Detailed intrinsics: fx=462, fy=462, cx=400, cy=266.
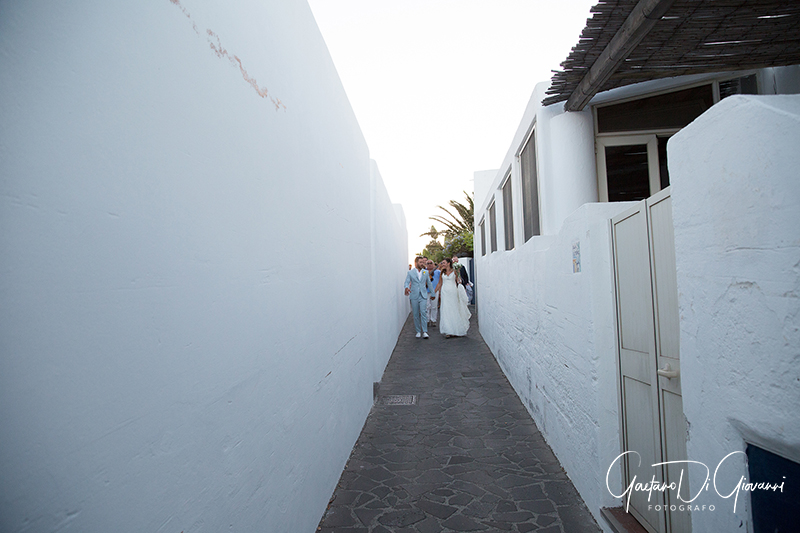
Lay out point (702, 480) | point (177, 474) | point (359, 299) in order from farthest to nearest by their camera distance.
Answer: point (359, 299)
point (702, 480)
point (177, 474)

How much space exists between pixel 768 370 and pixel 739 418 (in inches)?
9.8

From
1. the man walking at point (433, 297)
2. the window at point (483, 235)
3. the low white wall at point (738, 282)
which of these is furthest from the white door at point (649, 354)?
the window at point (483, 235)

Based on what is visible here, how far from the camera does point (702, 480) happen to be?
196 cm

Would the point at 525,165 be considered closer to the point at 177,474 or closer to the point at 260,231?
the point at 260,231

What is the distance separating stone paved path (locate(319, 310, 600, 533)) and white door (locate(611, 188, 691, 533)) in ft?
2.19

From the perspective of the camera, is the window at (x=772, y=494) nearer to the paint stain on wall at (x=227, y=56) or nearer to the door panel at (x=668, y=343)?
the door panel at (x=668, y=343)

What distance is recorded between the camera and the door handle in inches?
94.1

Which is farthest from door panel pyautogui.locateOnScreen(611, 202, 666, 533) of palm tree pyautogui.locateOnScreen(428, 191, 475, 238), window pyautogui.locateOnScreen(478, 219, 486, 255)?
palm tree pyautogui.locateOnScreen(428, 191, 475, 238)

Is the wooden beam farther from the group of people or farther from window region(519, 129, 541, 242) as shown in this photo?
the group of people

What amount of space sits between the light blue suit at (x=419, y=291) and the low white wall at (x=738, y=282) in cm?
967

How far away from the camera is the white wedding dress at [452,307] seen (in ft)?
37.4

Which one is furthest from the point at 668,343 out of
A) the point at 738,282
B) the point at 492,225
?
the point at 492,225

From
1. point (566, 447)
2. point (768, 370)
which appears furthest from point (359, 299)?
point (768, 370)
